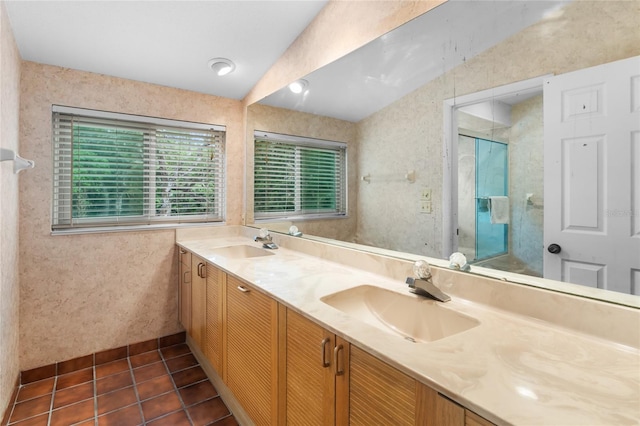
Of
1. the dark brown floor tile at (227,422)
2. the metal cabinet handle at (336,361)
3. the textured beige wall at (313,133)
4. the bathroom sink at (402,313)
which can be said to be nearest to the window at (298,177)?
the textured beige wall at (313,133)

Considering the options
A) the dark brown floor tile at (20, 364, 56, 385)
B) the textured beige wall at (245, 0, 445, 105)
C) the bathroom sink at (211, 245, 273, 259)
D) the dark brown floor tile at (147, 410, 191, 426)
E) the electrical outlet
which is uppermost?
the textured beige wall at (245, 0, 445, 105)

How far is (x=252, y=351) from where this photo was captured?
1441 millimetres

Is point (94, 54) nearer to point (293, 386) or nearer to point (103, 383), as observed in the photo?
point (103, 383)

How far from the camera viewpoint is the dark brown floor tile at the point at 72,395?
1896 mm

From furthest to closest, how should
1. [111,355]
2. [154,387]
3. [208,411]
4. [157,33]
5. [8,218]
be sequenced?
1. [111,355]
2. [154,387]
3. [157,33]
4. [208,411]
5. [8,218]

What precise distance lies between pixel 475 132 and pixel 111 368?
9.30 ft

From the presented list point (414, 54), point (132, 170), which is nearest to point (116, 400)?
point (132, 170)

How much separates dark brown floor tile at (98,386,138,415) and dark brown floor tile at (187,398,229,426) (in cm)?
42

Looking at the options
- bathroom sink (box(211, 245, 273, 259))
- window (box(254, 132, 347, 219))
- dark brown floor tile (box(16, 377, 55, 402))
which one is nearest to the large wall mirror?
window (box(254, 132, 347, 219))

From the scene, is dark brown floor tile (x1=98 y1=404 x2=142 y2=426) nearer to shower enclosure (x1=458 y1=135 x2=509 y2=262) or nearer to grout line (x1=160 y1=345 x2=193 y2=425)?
grout line (x1=160 y1=345 x2=193 y2=425)

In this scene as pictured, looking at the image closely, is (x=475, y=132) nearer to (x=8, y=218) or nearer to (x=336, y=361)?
(x=336, y=361)

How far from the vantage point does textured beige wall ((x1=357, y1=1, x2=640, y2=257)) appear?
2.87 ft

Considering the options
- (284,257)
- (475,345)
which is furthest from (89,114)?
(475,345)

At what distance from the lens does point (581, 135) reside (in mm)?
917
